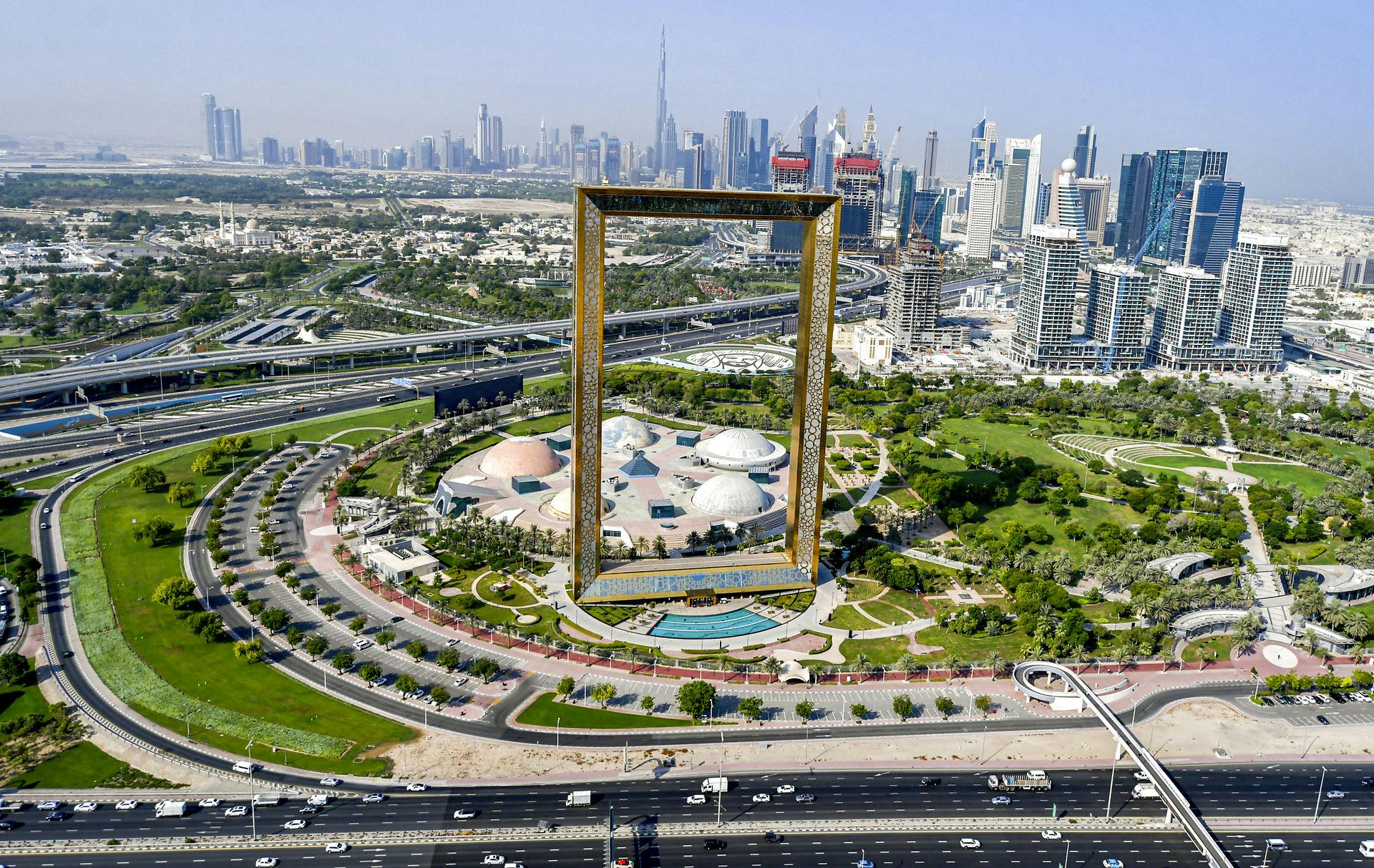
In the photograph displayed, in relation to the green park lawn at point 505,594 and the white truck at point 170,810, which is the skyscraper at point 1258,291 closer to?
the green park lawn at point 505,594

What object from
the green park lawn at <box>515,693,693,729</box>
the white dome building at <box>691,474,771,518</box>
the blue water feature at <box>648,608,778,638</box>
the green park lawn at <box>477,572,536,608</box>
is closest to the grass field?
the white dome building at <box>691,474,771,518</box>

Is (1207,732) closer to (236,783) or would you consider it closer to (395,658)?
(395,658)

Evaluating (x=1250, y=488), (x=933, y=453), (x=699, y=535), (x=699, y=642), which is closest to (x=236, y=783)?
(x=699, y=642)

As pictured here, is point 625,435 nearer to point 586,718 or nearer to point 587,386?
point 587,386

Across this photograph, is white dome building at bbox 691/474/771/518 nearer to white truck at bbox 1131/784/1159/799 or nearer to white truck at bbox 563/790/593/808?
white truck at bbox 563/790/593/808

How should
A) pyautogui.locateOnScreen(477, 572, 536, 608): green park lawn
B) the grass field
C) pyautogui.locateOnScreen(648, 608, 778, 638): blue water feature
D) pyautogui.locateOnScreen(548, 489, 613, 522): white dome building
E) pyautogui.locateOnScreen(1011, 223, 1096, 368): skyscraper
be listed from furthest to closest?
pyautogui.locateOnScreen(1011, 223, 1096, 368): skyscraper → the grass field → pyautogui.locateOnScreen(548, 489, 613, 522): white dome building → pyautogui.locateOnScreen(477, 572, 536, 608): green park lawn → pyautogui.locateOnScreen(648, 608, 778, 638): blue water feature

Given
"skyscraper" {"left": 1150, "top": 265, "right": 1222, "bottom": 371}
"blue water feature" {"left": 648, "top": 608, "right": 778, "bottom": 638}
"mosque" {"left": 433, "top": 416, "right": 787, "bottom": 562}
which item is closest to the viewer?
"blue water feature" {"left": 648, "top": 608, "right": 778, "bottom": 638}

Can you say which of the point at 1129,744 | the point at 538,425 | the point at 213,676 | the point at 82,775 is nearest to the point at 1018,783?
the point at 1129,744
